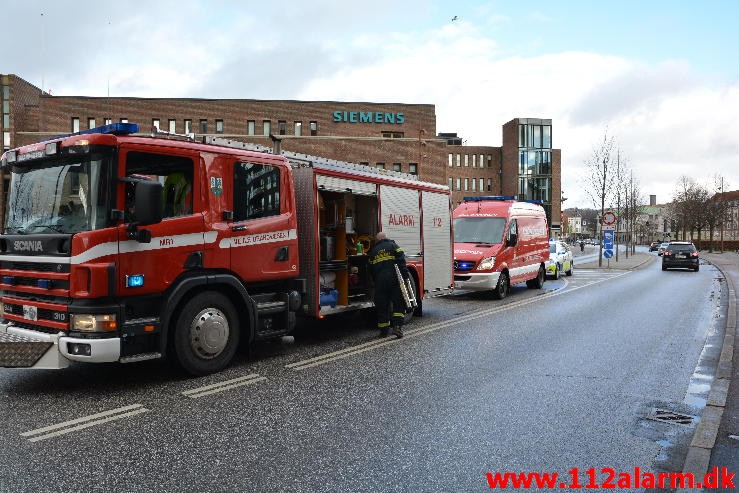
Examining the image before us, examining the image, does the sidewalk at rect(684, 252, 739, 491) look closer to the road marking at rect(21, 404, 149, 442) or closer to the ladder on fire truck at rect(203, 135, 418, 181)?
the road marking at rect(21, 404, 149, 442)

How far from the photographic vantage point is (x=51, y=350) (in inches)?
222

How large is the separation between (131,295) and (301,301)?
2.60 meters

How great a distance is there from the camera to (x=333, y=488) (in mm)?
3658

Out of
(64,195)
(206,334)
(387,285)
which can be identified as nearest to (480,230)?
(387,285)

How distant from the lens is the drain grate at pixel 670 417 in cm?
505

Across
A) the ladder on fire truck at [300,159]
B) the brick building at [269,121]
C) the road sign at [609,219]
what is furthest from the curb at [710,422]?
the brick building at [269,121]

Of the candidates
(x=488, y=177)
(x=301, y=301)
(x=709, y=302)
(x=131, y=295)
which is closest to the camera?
(x=131, y=295)

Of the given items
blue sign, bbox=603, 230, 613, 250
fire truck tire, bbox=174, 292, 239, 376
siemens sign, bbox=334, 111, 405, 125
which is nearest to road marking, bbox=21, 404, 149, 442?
fire truck tire, bbox=174, 292, 239, 376

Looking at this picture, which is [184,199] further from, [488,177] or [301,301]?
[488,177]

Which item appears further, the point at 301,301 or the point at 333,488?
the point at 301,301

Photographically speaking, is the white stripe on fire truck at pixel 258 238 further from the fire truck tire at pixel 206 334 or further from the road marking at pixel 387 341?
the road marking at pixel 387 341

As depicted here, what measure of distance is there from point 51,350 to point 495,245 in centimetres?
1162

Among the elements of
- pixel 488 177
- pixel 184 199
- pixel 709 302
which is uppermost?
pixel 488 177

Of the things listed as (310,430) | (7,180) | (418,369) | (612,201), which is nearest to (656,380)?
(418,369)
